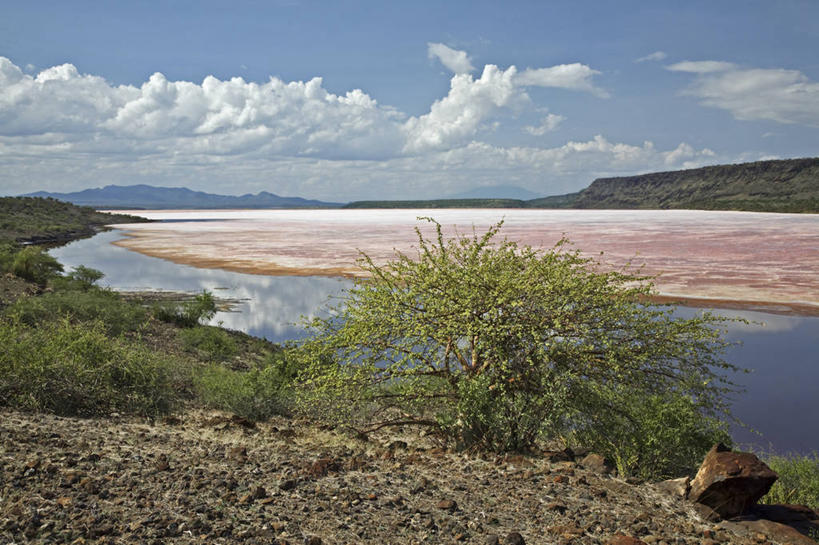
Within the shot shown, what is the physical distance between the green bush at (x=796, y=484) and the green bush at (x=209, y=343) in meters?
13.3

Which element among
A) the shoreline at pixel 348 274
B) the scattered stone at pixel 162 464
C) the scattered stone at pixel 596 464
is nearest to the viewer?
the scattered stone at pixel 162 464

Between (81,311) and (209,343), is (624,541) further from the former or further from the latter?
(81,311)

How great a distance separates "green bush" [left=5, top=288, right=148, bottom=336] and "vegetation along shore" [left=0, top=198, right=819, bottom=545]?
578cm

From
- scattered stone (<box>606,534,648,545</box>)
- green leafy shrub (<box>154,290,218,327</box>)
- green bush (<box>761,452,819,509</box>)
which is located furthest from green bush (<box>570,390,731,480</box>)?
green leafy shrub (<box>154,290,218,327</box>)

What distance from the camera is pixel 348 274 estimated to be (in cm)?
3425

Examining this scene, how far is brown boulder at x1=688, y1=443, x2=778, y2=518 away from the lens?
611 centimetres

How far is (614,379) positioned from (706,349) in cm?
149

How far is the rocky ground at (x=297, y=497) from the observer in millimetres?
5266

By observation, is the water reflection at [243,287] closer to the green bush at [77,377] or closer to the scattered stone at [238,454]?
the green bush at [77,377]

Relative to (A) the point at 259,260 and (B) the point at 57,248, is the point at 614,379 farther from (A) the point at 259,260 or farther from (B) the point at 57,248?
(B) the point at 57,248

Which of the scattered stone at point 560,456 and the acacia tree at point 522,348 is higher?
the acacia tree at point 522,348

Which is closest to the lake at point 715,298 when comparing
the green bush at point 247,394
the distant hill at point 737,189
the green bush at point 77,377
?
the green bush at point 247,394

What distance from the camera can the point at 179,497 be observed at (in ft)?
19.1

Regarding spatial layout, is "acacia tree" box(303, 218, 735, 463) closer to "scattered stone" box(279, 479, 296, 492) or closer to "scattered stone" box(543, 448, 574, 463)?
"scattered stone" box(543, 448, 574, 463)
